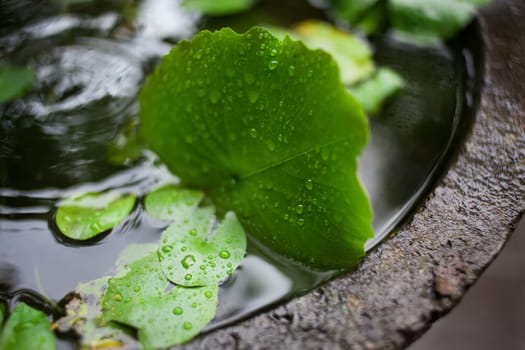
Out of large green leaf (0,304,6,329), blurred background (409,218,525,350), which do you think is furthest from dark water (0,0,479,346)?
blurred background (409,218,525,350)

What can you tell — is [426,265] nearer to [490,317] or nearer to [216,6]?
[490,317]

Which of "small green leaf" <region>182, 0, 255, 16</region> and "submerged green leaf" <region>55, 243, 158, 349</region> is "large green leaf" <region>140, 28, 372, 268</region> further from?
"small green leaf" <region>182, 0, 255, 16</region>

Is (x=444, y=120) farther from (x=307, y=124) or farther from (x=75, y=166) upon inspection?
(x=75, y=166)

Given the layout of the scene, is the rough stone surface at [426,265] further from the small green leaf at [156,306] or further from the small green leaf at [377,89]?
the small green leaf at [377,89]

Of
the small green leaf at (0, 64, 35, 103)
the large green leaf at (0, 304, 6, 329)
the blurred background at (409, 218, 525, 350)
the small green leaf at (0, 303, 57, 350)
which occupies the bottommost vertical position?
the blurred background at (409, 218, 525, 350)

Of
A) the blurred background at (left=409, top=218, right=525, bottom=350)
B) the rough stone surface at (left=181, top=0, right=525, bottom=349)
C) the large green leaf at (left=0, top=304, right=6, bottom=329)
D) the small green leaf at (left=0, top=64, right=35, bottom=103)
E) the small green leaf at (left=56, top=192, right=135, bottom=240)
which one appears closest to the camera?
the rough stone surface at (left=181, top=0, right=525, bottom=349)

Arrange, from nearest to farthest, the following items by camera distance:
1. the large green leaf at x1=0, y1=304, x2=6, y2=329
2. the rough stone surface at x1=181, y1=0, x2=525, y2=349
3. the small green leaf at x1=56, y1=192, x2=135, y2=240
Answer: the rough stone surface at x1=181, y1=0, x2=525, y2=349, the large green leaf at x1=0, y1=304, x2=6, y2=329, the small green leaf at x1=56, y1=192, x2=135, y2=240

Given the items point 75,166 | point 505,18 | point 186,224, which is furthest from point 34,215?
point 505,18
